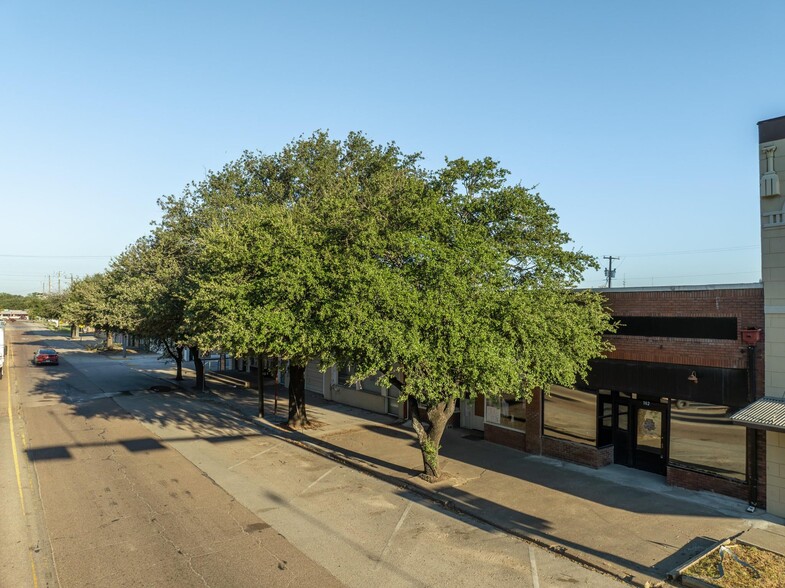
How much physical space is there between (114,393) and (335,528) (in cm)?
2392

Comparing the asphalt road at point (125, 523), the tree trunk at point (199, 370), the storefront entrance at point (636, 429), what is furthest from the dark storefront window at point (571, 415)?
the tree trunk at point (199, 370)

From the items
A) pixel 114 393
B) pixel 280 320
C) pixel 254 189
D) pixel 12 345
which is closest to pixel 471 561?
pixel 280 320

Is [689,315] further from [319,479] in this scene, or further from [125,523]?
[125,523]

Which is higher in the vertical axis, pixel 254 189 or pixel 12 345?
pixel 254 189

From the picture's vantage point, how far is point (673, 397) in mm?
14289

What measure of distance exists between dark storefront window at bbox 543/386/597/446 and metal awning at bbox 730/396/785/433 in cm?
481

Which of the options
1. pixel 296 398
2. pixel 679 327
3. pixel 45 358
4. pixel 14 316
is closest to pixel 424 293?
pixel 679 327

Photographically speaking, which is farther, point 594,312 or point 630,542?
point 594,312

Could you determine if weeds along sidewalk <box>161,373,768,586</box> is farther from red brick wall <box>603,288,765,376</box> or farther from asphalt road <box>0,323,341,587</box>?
asphalt road <box>0,323,341,587</box>

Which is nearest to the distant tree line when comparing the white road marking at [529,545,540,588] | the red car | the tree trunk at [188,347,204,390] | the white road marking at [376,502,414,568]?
the white road marking at [376,502,414,568]

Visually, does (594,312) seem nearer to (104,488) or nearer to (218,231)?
(218,231)

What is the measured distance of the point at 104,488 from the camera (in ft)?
45.4

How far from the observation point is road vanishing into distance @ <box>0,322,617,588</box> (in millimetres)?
9297

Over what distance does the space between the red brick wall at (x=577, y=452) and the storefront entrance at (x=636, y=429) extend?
48 cm
